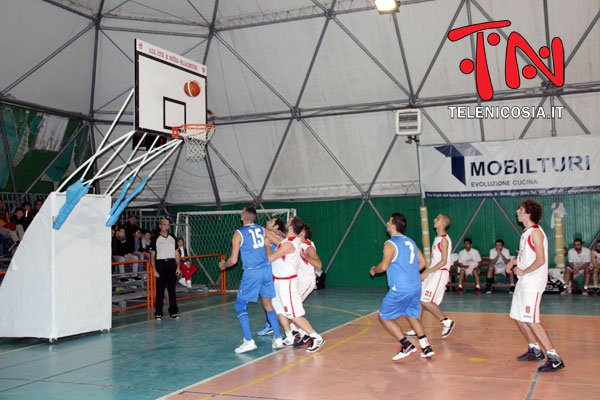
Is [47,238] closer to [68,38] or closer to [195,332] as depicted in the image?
[195,332]

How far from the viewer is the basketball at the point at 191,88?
13659mm

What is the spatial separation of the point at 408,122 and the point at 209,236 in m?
9.35

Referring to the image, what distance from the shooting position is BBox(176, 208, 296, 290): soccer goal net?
73.8 ft

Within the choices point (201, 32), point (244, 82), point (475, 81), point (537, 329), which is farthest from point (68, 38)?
point (537, 329)

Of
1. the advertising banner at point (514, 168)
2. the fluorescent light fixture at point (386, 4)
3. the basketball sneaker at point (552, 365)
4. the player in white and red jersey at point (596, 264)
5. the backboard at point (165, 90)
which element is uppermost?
the fluorescent light fixture at point (386, 4)

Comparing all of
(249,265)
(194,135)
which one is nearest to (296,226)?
(249,265)

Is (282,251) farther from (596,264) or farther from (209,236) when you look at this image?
(209,236)

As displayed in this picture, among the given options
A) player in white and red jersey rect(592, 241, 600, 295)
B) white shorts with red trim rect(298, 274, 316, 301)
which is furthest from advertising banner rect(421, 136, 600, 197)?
white shorts with red trim rect(298, 274, 316, 301)

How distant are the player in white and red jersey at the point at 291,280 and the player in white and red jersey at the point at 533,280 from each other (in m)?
3.13

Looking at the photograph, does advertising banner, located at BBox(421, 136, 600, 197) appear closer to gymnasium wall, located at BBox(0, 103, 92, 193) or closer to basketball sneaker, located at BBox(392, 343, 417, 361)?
basketball sneaker, located at BBox(392, 343, 417, 361)

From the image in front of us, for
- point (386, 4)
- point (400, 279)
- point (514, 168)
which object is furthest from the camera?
point (514, 168)

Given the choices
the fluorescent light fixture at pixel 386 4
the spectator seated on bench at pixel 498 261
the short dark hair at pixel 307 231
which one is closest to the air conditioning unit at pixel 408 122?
the spectator seated on bench at pixel 498 261

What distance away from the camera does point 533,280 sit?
7.80m

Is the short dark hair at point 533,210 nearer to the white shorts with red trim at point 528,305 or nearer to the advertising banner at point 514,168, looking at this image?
the white shorts with red trim at point 528,305
